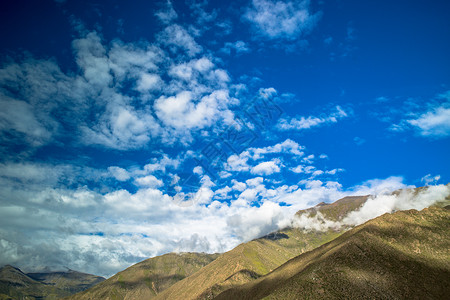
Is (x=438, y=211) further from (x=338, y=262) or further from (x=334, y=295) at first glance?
(x=334, y=295)

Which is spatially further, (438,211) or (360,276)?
(438,211)

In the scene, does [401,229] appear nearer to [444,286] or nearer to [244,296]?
[444,286]

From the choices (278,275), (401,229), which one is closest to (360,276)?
(401,229)

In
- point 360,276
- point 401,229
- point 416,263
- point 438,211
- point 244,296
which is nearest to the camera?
point 360,276

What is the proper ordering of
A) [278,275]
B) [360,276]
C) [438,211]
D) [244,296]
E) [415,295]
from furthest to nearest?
[244,296], [278,275], [438,211], [360,276], [415,295]

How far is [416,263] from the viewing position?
382ft

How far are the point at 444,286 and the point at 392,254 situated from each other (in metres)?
20.7

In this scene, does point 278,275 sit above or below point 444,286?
above

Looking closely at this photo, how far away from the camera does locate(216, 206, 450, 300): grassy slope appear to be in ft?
339

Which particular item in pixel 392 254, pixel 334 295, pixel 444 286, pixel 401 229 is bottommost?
pixel 444 286

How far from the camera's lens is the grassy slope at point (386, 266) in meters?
103

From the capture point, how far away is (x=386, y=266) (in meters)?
114

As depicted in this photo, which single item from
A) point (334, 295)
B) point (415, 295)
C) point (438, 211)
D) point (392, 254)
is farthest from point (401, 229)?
point (334, 295)

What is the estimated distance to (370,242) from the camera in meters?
131
